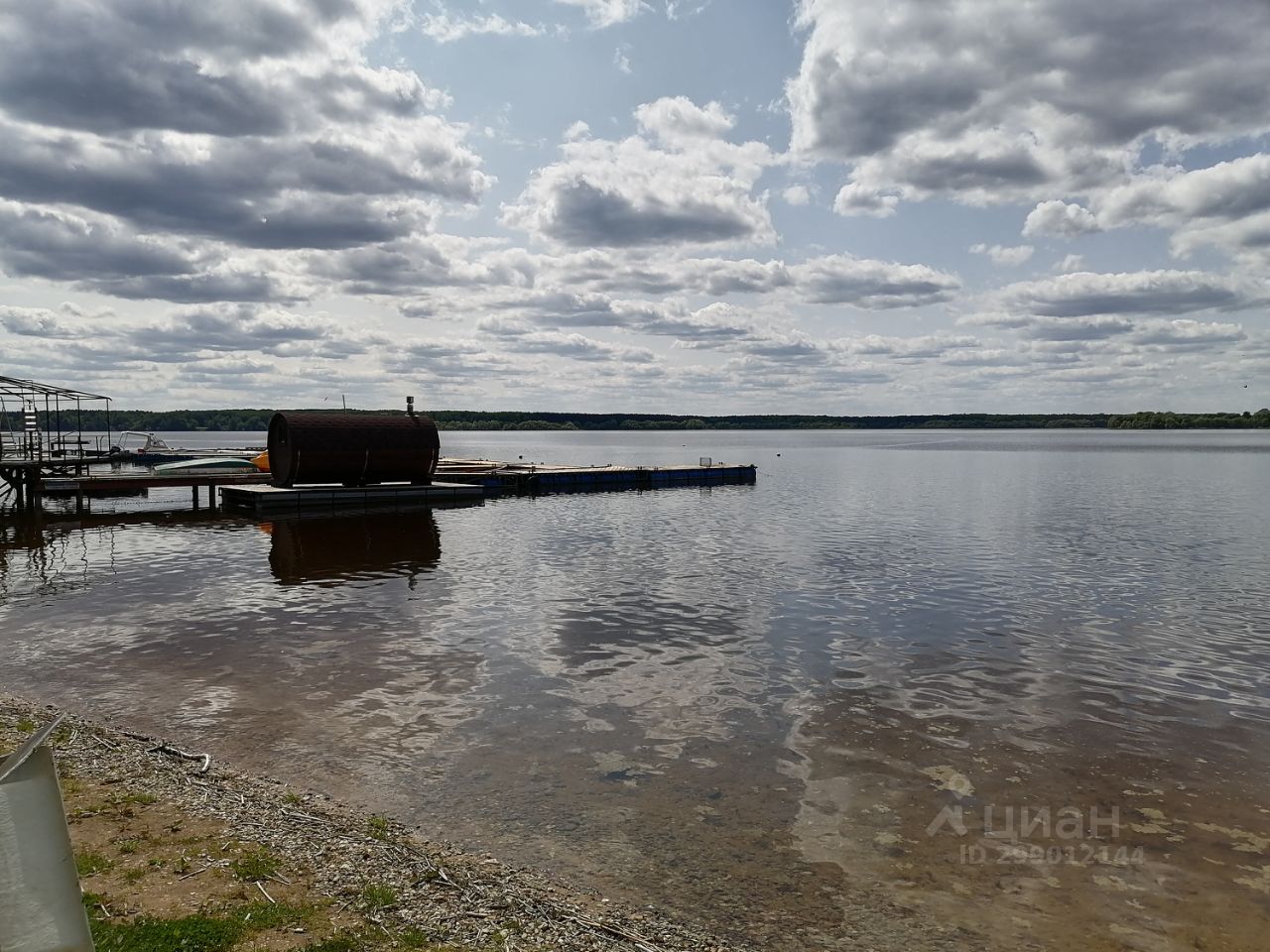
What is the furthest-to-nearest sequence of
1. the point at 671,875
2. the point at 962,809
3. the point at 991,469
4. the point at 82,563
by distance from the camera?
the point at 991,469 < the point at 82,563 < the point at 962,809 < the point at 671,875

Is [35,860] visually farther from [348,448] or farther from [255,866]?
[348,448]

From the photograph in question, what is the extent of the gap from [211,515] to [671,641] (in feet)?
133

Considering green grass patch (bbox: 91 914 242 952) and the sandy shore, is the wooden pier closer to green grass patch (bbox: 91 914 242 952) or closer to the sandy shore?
the sandy shore

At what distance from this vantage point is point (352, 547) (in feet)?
122

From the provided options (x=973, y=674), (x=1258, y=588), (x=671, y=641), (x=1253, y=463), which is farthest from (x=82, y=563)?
(x=1253, y=463)

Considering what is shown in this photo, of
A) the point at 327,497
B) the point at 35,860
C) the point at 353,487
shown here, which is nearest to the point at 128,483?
the point at 327,497

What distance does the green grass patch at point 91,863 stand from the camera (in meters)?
8.39

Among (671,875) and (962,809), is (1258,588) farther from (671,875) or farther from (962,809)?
(671,875)

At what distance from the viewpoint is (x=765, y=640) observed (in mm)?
20781

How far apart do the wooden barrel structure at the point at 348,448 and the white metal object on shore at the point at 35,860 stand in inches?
1925

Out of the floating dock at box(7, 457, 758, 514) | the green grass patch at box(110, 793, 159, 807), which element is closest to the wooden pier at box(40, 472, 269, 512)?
the floating dock at box(7, 457, 758, 514)

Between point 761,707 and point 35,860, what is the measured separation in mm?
13338

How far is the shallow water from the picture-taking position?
988cm

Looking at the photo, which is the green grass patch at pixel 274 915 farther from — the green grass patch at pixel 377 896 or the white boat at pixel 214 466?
the white boat at pixel 214 466
